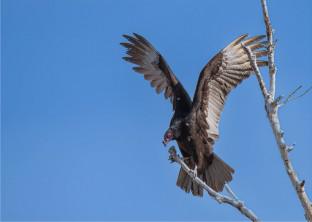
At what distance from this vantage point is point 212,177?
321 inches

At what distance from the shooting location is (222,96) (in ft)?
→ 27.6

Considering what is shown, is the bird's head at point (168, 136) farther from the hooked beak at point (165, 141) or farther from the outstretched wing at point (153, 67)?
the outstretched wing at point (153, 67)

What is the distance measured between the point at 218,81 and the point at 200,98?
61cm

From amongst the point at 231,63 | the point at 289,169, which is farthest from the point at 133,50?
the point at 289,169

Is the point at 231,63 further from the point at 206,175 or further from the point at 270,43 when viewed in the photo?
the point at 270,43

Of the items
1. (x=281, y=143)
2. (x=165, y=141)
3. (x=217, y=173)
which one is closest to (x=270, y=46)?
(x=281, y=143)

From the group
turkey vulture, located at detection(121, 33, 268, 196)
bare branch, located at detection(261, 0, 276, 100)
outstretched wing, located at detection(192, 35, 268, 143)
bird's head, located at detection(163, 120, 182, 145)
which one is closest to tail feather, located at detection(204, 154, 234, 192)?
turkey vulture, located at detection(121, 33, 268, 196)

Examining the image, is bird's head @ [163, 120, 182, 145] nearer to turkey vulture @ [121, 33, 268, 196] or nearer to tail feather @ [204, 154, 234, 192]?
turkey vulture @ [121, 33, 268, 196]

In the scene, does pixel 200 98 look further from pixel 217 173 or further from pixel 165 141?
pixel 217 173

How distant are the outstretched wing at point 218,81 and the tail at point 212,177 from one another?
1.25 ft

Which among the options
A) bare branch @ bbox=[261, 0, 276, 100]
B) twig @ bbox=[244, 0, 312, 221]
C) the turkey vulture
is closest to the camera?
twig @ bbox=[244, 0, 312, 221]

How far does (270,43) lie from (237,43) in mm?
3884

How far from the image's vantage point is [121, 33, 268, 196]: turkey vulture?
7.77 metres

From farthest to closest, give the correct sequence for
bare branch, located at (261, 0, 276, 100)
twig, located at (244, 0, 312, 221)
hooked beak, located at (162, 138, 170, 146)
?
hooked beak, located at (162, 138, 170, 146)
bare branch, located at (261, 0, 276, 100)
twig, located at (244, 0, 312, 221)
